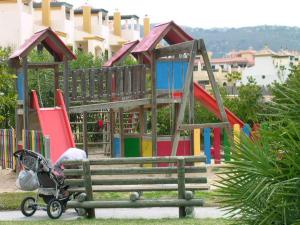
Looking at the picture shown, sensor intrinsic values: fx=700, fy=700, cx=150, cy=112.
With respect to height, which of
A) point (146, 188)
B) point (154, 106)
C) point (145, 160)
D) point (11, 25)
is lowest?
point (146, 188)

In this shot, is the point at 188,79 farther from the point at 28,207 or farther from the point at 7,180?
the point at 28,207

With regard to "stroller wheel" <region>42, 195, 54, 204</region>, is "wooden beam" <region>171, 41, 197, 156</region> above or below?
above

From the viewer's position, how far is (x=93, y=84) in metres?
17.9

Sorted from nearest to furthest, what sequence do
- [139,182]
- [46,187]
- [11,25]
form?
[139,182] → [46,187] → [11,25]

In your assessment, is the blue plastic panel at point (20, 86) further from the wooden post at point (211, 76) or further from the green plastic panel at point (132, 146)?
the wooden post at point (211, 76)

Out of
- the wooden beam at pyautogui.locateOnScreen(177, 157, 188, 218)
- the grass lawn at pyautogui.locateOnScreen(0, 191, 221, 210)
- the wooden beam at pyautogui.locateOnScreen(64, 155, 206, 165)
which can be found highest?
the wooden beam at pyautogui.locateOnScreen(64, 155, 206, 165)

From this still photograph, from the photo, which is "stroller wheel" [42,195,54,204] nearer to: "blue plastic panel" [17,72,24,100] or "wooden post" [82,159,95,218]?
"wooden post" [82,159,95,218]

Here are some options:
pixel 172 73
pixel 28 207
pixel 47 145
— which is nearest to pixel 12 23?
pixel 172 73

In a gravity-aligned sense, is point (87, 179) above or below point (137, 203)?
above

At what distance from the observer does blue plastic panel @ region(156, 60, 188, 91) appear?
18.8 metres

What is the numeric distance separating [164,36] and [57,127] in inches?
164

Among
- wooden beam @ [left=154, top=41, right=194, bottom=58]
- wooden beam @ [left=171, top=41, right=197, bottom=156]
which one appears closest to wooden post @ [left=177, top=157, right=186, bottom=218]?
wooden beam @ [left=171, top=41, right=197, bottom=156]

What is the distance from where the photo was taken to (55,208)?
11117 mm

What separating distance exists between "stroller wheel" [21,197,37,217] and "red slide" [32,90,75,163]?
4869 mm
